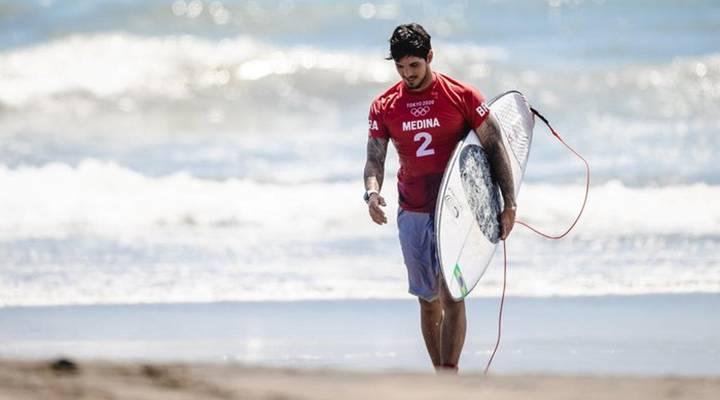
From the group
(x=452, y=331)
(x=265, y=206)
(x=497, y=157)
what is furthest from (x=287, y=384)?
(x=265, y=206)

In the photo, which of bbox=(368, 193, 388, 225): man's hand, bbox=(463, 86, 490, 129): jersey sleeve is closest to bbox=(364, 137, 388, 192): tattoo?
bbox=(368, 193, 388, 225): man's hand

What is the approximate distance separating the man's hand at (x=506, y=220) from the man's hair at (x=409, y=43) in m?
0.78

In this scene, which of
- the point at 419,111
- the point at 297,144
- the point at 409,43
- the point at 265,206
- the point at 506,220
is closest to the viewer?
the point at 409,43

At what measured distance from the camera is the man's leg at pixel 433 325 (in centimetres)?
570

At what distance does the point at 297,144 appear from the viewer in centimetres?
1638

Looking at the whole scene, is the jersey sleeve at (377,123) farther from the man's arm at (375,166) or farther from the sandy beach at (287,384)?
the sandy beach at (287,384)

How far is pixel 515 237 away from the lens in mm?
10086

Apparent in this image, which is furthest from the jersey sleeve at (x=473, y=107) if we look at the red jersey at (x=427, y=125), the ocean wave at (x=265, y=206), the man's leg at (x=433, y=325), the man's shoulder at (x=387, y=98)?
the ocean wave at (x=265, y=206)

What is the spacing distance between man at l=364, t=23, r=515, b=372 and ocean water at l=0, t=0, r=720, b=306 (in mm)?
2768

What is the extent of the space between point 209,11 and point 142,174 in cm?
1044

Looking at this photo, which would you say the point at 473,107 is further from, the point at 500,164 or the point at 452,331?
the point at 452,331

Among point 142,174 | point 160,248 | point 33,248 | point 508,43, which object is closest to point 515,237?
point 160,248

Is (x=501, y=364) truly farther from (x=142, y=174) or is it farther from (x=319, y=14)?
(x=319, y=14)

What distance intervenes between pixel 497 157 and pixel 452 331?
748mm
